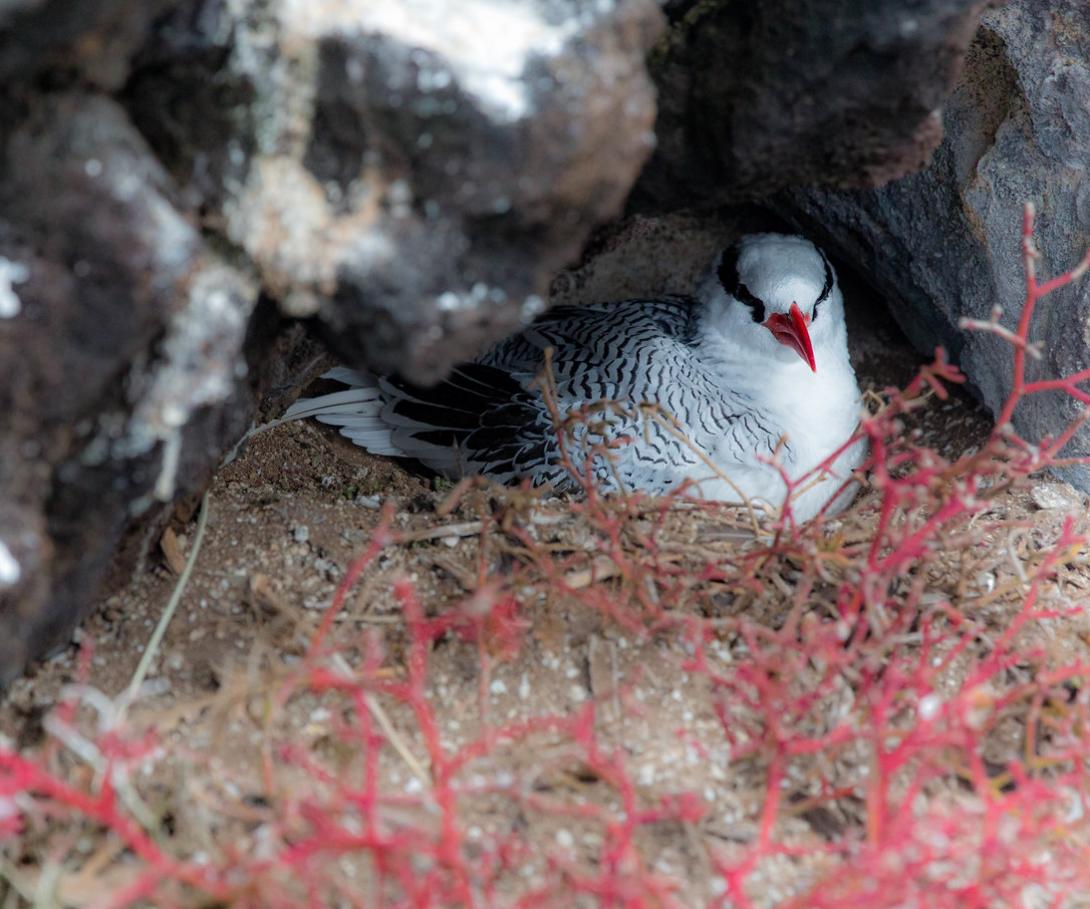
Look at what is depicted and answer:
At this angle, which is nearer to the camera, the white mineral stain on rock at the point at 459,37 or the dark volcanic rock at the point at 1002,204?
the white mineral stain on rock at the point at 459,37

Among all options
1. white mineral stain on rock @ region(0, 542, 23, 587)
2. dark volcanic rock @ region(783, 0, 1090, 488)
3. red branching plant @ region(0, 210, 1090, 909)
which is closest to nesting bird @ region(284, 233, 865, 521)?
dark volcanic rock @ region(783, 0, 1090, 488)

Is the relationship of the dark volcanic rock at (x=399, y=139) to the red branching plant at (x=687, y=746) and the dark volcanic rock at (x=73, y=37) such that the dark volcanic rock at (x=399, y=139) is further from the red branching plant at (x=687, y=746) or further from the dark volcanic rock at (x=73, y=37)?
the red branching plant at (x=687, y=746)

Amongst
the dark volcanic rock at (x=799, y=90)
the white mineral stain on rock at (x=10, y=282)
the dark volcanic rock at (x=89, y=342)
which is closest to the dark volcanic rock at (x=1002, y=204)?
the dark volcanic rock at (x=799, y=90)

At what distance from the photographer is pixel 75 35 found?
4.30ft

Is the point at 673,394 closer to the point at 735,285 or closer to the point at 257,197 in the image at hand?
the point at 735,285

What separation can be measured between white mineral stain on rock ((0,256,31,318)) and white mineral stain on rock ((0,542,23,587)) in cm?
33

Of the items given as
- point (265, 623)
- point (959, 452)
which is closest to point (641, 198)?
point (265, 623)

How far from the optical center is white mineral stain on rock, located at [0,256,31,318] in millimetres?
1425

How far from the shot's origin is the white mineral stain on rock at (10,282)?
4.67 feet

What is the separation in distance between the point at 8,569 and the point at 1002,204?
8.42 ft

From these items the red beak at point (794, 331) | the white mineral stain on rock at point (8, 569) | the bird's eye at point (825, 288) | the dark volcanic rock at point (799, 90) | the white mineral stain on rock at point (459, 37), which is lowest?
the white mineral stain on rock at point (8, 569)

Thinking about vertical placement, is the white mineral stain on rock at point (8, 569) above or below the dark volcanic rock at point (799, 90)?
below

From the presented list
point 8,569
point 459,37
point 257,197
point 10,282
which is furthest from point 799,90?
point 8,569

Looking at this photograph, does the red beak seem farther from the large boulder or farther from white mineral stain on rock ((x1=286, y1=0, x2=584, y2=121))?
white mineral stain on rock ((x1=286, y1=0, x2=584, y2=121))
